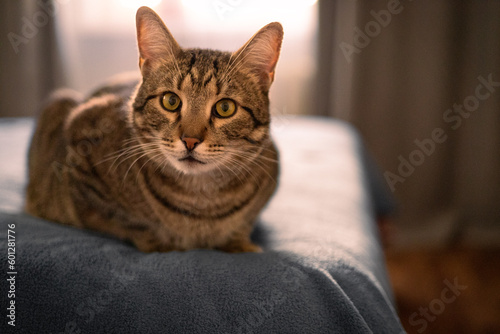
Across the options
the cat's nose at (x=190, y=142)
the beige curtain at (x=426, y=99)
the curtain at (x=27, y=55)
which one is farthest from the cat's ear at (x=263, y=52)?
the curtain at (x=27, y=55)

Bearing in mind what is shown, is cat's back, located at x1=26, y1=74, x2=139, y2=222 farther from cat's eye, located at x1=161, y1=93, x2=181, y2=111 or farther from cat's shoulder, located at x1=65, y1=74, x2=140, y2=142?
cat's eye, located at x1=161, y1=93, x2=181, y2=111

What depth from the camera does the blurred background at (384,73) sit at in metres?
2.76

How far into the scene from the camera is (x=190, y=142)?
0.86m

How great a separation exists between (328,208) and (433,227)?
2.11 metres

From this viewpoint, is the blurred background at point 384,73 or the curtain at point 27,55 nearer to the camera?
the blurred background at point 384,73

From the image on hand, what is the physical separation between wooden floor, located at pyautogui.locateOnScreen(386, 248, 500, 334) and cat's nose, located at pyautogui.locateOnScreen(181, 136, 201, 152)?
4.88 ft

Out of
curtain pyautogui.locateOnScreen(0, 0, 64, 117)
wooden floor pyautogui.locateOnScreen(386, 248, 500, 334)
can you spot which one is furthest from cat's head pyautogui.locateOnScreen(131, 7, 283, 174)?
curtain pyautogui.locateOnScreen(0, 0, 64, 117)

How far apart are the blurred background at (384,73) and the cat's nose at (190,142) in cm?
208

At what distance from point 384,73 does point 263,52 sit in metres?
2.12

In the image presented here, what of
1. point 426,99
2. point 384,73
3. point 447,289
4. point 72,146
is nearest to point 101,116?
point 72,146

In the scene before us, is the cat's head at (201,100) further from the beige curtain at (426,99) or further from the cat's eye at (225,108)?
the beige curtain at (426,99)

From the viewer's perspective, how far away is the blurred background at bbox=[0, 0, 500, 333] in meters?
2.76

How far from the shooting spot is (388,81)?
2.88 m

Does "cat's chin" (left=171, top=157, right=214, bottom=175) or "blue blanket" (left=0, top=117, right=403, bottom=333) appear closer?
"blue blanket" (left=0, top=117, right=403, bottom=333)
